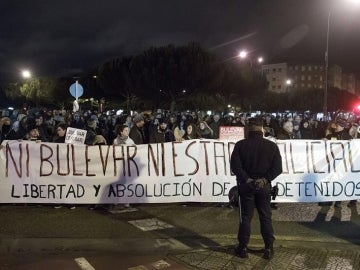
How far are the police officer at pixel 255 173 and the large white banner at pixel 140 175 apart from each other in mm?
2596

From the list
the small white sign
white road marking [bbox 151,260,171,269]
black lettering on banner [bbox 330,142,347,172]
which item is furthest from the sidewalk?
the small white sign

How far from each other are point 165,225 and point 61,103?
6910cm

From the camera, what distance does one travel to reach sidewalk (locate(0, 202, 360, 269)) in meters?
6.05

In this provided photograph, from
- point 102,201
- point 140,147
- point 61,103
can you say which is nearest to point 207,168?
point 140,147

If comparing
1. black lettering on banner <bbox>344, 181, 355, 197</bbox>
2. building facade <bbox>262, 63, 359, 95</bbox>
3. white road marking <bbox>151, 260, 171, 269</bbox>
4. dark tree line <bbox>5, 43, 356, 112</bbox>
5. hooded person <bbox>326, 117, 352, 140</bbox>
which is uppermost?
building facade <bbox>262, 63, 359, 95</bbox>

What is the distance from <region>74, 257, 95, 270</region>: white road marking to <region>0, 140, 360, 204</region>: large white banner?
2.46m

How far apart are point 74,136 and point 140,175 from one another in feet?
4.65

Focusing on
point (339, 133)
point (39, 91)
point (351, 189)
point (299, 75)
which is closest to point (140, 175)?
point (351, 189)

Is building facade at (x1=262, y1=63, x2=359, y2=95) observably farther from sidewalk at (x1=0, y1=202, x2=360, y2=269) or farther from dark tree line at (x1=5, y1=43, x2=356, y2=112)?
sidewalk at (x1=0, y1=202, x2=360, y2=269)

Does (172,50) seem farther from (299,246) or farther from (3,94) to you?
(3,94)

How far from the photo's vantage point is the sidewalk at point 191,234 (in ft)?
19.8

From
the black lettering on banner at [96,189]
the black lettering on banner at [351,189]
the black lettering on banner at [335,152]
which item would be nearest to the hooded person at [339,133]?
→ the black lettering on banner at [335,152]

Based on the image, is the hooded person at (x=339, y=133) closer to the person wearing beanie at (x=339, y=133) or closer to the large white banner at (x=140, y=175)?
the person wearing beanie at (x=339, y=133)

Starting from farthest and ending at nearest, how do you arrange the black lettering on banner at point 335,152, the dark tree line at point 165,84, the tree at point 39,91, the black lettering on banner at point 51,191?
the tree at point 39,91
the dark tree line at point 165,84
the black lettering on banner at point 335,152
the black lettering on banner at point 51,191
